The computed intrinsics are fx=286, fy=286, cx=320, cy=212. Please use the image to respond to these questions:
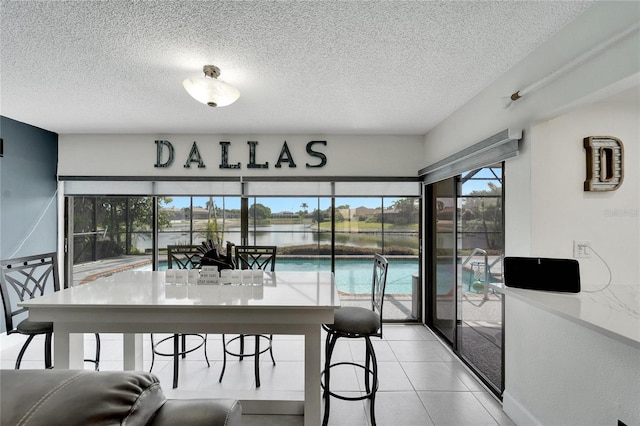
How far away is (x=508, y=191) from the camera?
7.12 feet

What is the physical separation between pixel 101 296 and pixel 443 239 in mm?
3297

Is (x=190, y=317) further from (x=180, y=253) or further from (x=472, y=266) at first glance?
(x=472, y=266)

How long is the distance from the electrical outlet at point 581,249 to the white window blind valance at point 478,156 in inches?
27.3

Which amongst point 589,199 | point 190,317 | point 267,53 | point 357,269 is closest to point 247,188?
point 267,53

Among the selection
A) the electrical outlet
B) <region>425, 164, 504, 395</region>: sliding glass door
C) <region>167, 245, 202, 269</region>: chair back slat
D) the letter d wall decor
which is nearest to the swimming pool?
<region>425, 164, 504, 395</region>: sliding glass door

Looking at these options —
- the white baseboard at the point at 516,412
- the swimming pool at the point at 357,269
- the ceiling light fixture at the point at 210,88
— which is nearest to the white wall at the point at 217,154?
the swimming pool at the point at 357,269

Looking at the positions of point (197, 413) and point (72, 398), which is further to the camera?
point (197, 413)

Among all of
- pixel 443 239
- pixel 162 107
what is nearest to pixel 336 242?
pixel 443 239

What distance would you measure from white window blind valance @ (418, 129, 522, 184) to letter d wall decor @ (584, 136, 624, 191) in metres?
0.41

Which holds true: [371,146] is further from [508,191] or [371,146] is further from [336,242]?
[508,191]

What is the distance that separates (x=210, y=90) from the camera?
2.05 m

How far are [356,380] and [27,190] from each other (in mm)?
4314

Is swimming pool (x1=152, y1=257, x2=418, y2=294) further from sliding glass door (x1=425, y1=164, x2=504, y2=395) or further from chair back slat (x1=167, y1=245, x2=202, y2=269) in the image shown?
chair back slat (x1=167, y1=245, x2=202, y2=269)

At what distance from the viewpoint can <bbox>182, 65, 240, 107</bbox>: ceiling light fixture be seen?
201 cm
